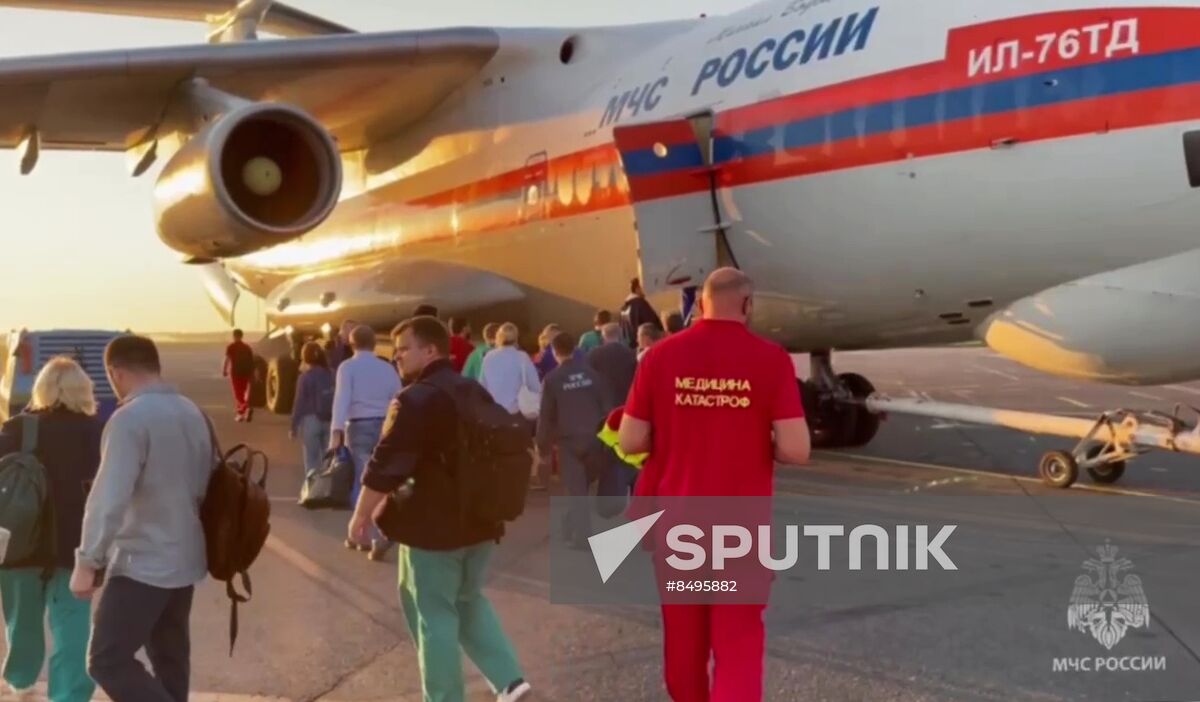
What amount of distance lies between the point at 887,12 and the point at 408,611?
5034 mm

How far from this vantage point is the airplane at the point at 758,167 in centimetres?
616

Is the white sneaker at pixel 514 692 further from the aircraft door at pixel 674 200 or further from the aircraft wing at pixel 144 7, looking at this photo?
the aircraft wing at pixel 144 7

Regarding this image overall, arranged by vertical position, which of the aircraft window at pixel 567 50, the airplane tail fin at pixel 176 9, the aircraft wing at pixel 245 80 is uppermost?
the airplane tail fin at pixel 176 9

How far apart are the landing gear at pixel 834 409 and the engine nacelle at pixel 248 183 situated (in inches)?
170

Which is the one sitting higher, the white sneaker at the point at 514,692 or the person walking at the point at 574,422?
the person walking at the point at 574,422

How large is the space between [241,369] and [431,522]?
12559mm

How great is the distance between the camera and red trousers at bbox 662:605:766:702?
314 cm

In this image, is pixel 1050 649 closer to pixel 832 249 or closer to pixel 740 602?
A: pixel 740 602

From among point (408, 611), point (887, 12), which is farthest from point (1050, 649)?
point (887, 12)

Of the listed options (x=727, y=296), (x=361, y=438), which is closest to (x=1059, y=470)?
(x=361, y=438)

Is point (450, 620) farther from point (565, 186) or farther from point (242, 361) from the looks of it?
point (242, 361)

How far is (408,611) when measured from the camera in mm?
3789

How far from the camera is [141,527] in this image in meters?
3.29

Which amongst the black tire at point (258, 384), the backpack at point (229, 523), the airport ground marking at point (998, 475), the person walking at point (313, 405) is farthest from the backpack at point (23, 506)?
the black tire at point (258, 384)
